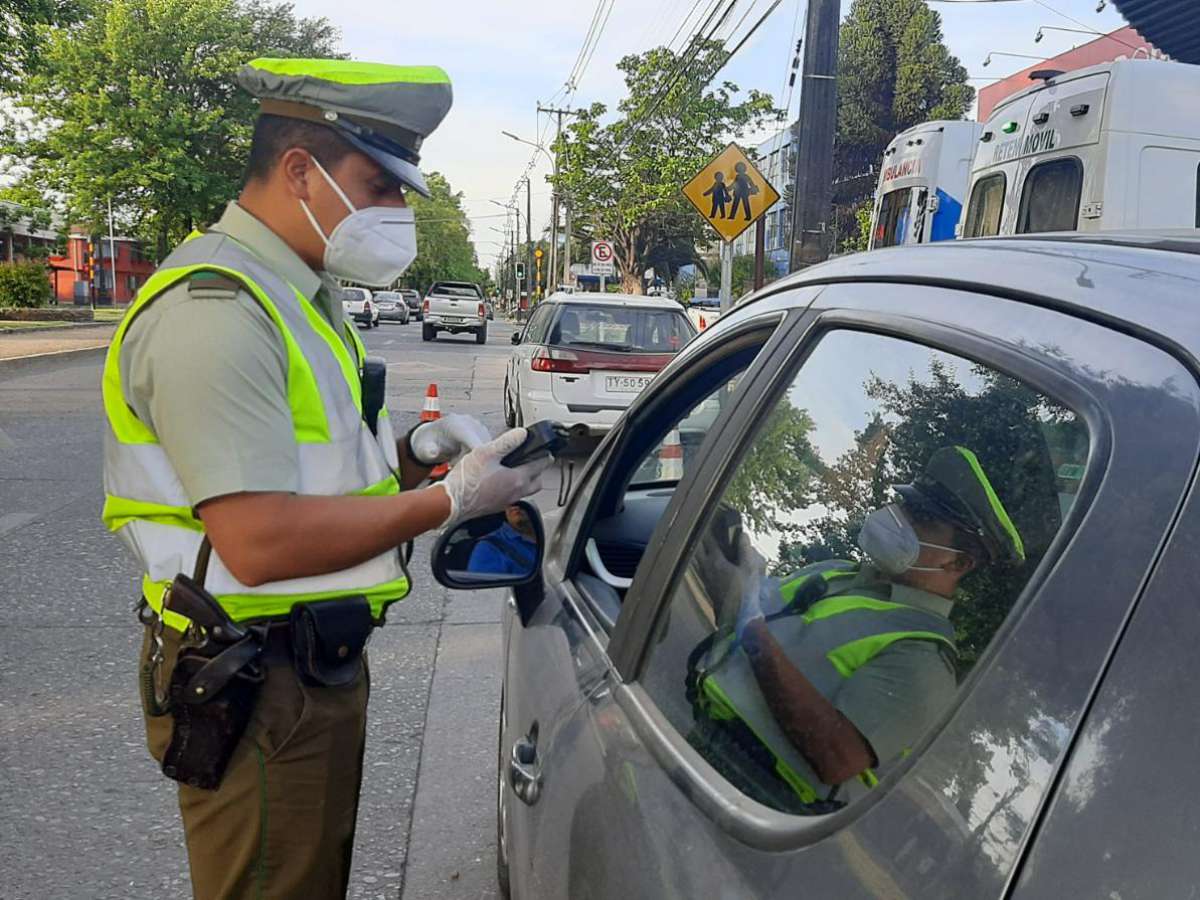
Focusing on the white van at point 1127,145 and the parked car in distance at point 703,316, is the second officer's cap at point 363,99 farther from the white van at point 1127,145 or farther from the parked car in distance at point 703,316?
the white van at point 1127,145

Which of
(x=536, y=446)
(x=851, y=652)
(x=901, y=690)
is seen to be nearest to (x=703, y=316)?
(x=536, y=446)

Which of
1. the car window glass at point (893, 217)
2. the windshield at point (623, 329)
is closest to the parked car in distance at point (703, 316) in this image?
the windshield at point (623, 329)

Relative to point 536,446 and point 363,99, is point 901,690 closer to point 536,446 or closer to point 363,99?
point 536,446

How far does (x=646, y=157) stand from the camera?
4416 cm

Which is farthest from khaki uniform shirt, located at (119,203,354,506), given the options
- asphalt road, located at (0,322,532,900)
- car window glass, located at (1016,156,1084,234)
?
car window glass, located at (1016,156,1084,234)

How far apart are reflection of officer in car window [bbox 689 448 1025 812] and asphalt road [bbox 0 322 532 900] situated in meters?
1.91

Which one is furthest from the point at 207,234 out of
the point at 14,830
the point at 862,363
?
the point at 14,830

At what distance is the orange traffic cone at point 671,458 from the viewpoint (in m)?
2.44

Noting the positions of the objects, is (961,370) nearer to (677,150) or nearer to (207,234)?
(207,234)

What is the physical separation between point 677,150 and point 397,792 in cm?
4202

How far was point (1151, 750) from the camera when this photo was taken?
2.64 ft

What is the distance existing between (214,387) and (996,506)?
1.11 m

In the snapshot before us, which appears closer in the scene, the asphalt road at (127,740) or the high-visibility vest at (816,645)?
the high-visibility vest at (816,645)

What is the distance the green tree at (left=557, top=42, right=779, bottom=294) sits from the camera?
42.2m
